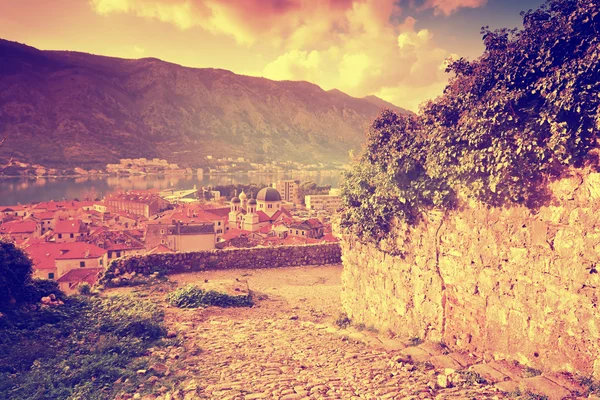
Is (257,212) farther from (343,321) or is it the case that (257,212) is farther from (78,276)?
(343,321)

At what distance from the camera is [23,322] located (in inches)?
295

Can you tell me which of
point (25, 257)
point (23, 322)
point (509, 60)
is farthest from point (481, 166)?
point (25, 257)

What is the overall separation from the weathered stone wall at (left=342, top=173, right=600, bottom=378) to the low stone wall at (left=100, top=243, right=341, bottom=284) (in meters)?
8.36

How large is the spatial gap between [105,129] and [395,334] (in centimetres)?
20548

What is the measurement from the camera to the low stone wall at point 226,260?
13363mm

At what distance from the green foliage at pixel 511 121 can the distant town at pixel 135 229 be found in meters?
2.98

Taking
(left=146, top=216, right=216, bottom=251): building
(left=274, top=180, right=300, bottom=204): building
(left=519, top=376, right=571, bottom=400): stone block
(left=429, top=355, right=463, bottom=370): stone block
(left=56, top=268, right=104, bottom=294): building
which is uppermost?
(left=274, top=180, right=300, bottom=204): building

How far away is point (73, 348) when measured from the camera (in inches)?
261

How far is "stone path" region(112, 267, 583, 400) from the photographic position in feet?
15.4

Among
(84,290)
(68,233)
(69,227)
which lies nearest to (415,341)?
(84,290)

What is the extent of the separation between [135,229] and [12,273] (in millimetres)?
46756

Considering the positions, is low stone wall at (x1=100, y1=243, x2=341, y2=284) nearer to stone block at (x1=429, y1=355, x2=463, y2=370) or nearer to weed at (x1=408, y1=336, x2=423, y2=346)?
weed at (x1=408, y1=336, x2=423, y2=346)

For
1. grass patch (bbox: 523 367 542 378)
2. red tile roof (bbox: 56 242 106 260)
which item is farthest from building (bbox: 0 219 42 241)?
grass patch (bbox: 523 367 542 378)

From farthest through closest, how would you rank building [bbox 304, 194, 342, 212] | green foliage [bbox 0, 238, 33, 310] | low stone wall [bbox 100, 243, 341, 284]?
building [bbox 304, 194, 342, 212] < low stone wall [bbox 100, 243, 341, 284] < green foliage [bbox 0, 238, 33, 310]
